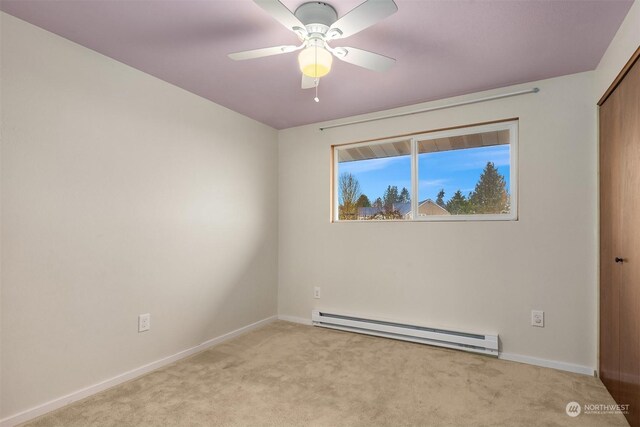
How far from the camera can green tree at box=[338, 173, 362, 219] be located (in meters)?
3.57

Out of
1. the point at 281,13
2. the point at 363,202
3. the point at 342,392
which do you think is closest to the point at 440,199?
the point at 363,202

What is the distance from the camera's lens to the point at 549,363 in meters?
2.52

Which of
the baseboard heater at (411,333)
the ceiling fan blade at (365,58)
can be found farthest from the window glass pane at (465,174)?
the ceiling fan blade at (365,58)

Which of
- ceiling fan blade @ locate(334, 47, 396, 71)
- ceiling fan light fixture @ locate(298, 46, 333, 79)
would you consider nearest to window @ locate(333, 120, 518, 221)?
ceiling fan blade @ locate(334, 47, 396, 71)

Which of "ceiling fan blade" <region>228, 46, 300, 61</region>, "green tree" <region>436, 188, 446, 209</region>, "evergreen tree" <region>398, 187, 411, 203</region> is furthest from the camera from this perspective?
"evergreen tree" <region>398, 187, 411, 203</region>

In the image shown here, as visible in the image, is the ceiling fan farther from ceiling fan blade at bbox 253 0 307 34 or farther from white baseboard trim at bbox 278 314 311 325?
white baseboard trim at bbox 278 314 311 325

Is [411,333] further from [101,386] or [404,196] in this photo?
[101,386]

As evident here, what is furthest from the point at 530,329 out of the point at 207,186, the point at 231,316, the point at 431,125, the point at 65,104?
the point at 65,104

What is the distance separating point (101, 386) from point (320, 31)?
261 cm

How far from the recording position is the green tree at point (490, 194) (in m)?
2.82

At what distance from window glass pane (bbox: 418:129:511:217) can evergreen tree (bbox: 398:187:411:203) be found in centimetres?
12

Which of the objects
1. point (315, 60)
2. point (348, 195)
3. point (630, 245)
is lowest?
point (630, 245)

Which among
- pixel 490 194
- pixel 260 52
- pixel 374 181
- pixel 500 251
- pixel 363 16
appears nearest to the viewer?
pixel 363 16

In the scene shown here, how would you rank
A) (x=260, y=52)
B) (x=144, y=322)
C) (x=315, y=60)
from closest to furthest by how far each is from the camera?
(x=315, y=60)
(x=260, y=52)
(x=144, y=322)
